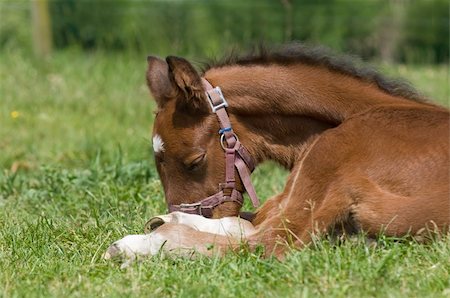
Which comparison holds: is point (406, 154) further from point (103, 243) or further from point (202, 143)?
point (103, 243)

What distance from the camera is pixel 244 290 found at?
4148mm

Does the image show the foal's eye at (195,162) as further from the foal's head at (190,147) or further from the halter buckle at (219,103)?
the halter buckle at (219,103)

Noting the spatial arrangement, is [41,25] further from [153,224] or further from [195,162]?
[153,224]

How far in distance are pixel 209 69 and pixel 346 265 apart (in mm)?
1870

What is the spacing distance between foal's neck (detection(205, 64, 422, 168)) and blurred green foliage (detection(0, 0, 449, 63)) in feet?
23.1

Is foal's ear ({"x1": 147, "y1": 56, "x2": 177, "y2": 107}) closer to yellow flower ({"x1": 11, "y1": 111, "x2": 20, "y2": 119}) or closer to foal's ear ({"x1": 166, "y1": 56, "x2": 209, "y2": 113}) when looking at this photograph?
foal's ear ({"x1": 166, "y1": 56, "x2": 209, "y2": 113})

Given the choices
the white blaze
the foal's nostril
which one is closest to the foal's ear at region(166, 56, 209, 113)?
the white blaze

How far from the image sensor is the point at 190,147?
5285mm

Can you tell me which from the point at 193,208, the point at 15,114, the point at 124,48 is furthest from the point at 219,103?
the point at 124,48

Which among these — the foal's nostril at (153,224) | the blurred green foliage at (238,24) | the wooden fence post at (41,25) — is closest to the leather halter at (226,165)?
the foal's nostril at (153,224)

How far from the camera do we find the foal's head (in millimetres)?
5289

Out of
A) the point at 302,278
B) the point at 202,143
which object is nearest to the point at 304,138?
the point at 202,143

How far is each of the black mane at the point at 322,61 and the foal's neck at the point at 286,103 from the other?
5 centimetres

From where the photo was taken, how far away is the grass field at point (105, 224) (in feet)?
13.6
